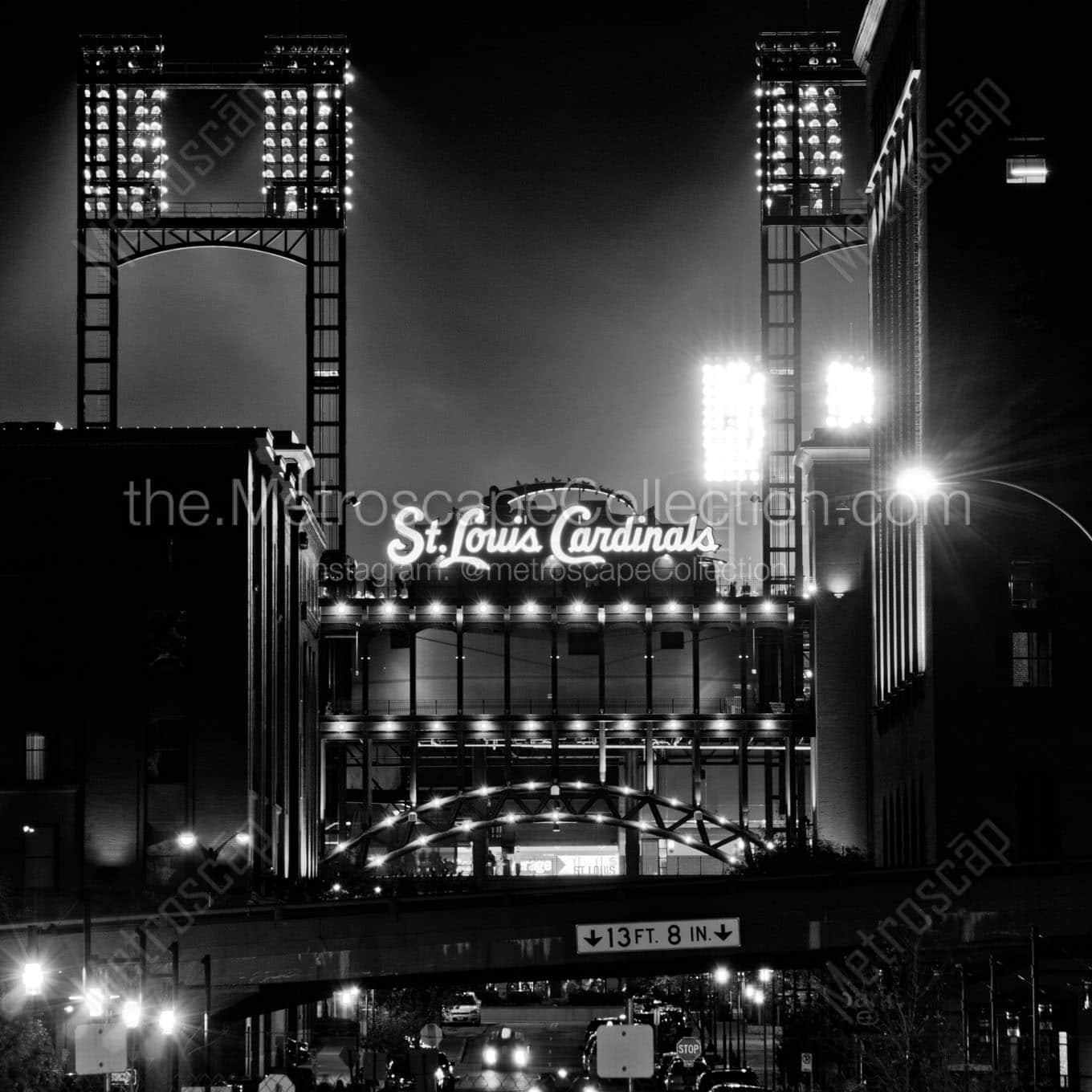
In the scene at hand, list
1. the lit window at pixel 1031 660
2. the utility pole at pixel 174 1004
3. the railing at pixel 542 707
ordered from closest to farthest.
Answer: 1. the utility pole at pixel 174 1004
2. the lit window at pixel 1031 660
3. the railing at pixel 542 707

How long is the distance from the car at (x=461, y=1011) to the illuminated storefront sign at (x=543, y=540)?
2490 centimetres

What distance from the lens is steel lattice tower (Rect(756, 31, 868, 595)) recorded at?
129 metres

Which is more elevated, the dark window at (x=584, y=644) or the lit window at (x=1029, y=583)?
the dark window at (x=584, y=644)

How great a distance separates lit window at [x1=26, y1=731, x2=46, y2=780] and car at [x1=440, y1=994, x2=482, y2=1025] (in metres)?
35.5

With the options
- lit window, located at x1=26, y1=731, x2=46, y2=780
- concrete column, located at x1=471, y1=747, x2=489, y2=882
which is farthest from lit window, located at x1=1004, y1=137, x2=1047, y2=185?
lit window, located at x1=26, y1=731, x2=46, y2=780

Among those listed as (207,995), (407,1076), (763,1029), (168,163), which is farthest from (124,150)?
(207,995)

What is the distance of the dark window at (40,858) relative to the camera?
93500 millimetres

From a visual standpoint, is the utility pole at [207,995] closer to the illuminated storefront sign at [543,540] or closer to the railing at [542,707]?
the railing at [542,707]

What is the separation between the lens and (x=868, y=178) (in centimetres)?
11106

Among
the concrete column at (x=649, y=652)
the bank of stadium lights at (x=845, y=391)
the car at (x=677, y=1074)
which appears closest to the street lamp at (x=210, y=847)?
the car at (x=677, y=1074)

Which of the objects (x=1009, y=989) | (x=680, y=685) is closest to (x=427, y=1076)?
(x=1009, y=989)

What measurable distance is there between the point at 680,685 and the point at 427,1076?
74.0m

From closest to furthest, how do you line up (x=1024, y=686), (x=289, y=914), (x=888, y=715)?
(x=289, y=914) < (x=1024, y=686) < (x=888, y=715)

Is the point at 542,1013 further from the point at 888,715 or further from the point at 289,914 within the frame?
the point at 289,914
